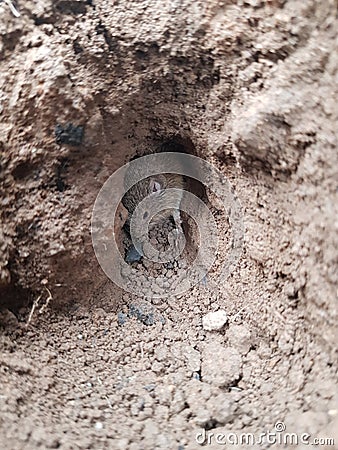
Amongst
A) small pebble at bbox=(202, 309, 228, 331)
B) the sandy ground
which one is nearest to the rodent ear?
the sandy ground

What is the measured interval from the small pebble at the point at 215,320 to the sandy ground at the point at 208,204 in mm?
15

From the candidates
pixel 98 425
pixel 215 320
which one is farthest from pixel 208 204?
pixel 98 425

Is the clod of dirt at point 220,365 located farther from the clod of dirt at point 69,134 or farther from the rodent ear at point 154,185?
the clod of dirt at point 69,134

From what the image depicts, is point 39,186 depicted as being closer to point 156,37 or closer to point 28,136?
point 28,136

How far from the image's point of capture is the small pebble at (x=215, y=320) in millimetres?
1243

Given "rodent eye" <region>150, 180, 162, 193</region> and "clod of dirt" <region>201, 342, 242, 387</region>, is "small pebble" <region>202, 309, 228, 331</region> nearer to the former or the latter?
"clod of dirt" <region>201, 342, 242, 387</region>

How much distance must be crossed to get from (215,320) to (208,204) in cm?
33

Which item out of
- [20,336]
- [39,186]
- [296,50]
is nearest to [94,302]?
[20,336]

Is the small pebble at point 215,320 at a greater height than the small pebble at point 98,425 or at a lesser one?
lesser

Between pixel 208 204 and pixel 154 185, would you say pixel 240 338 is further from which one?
pixel 154 185

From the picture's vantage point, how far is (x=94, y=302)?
1319 mm

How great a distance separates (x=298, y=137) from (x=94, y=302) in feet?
2.27

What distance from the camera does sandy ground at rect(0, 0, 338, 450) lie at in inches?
37.9

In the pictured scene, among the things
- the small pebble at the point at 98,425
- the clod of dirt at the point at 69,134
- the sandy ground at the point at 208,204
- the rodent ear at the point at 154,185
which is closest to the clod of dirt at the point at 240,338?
the sandy ground at the point at 208,204
